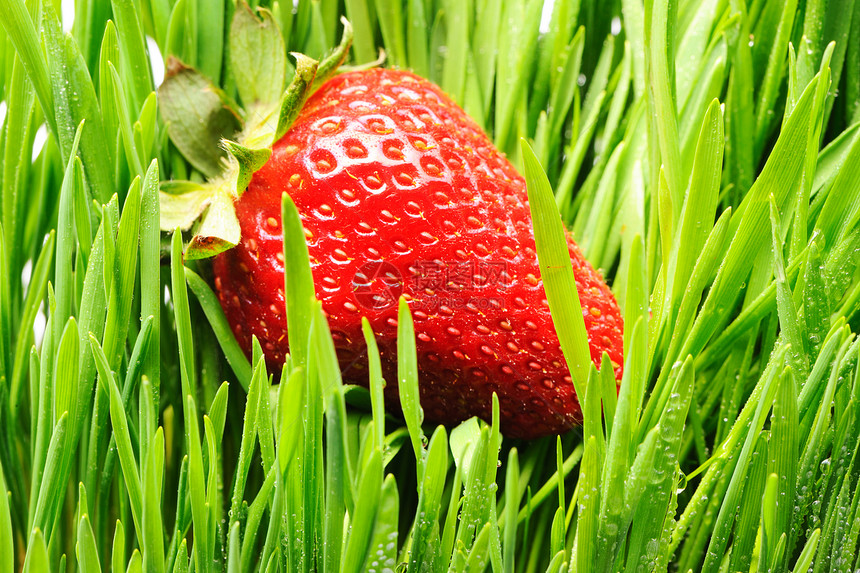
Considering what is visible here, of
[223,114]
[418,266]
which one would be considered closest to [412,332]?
[418,266]

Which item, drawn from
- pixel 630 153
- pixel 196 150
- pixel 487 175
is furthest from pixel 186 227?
pixel 630 153

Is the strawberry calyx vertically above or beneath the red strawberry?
above

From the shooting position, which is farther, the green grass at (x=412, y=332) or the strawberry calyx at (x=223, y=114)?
the strawberry calyx at (x=223, y=114)

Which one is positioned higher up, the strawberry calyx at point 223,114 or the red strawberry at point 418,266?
the strawberry calyx at point 223,114

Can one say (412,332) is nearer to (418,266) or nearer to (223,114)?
(418,266)

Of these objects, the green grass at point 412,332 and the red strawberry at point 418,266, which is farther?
the red strawberry at point 418,266
